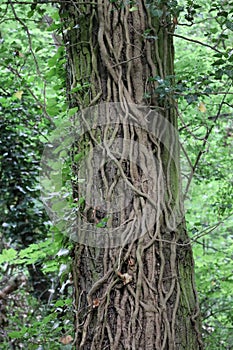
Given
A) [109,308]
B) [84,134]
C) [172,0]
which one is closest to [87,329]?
[109,308]

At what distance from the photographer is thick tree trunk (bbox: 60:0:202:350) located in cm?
155

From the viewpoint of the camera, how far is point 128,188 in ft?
5.40

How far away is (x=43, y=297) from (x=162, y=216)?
302cm

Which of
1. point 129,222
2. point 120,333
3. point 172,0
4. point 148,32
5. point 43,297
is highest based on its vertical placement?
point 172,0

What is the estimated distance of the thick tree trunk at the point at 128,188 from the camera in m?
1.55

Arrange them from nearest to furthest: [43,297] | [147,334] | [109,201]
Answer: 1. [147,334]
2. [109,201]
3. [43,297]

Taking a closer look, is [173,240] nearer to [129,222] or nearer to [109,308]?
[129,222]

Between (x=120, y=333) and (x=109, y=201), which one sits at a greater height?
(x=109, y=201)

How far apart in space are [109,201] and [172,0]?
2.78 feet

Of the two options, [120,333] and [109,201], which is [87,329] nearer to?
[120,333]

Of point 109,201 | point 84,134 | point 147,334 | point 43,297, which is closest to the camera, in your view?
point 147,334

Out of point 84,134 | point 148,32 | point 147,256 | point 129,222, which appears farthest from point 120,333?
point 148,32

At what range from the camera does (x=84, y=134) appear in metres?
1.79

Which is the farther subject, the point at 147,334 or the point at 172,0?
the point at 172,0
